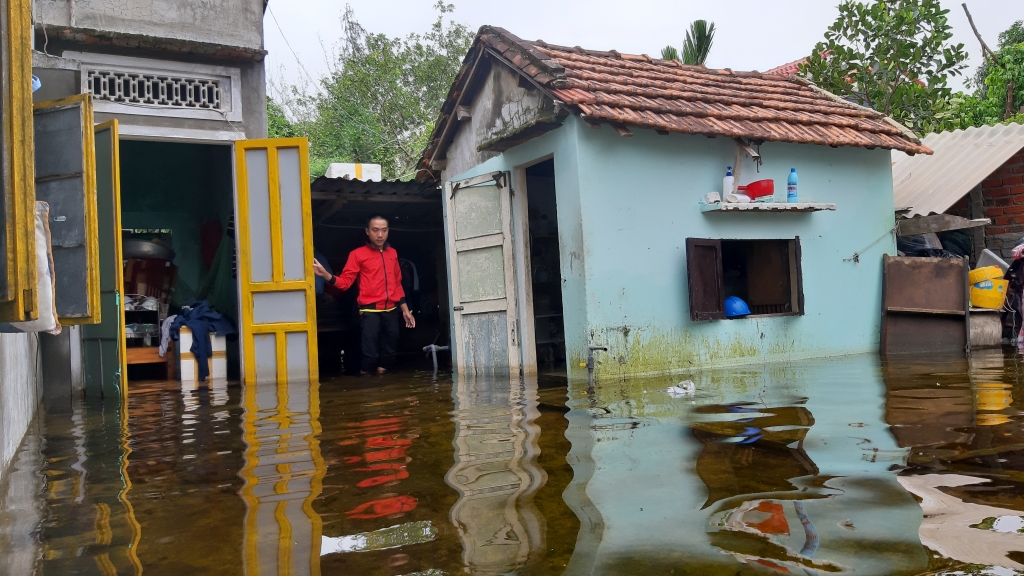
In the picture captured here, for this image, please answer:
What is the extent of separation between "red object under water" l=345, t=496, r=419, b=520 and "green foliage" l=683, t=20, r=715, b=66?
13.8 m

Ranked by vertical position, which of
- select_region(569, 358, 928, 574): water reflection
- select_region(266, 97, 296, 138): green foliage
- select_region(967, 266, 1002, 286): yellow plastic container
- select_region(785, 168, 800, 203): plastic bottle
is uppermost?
select_region(266, 97, 296, 138): green foliage

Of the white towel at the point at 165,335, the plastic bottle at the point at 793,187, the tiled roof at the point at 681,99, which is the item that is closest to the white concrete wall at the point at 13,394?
the white towel at the point at 165,335

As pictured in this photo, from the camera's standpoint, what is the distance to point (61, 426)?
5598 mm

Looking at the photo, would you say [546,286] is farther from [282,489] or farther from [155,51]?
[282,489]

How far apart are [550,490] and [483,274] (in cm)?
616

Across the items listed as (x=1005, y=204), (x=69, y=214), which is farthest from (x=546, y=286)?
(x=69, y=214)

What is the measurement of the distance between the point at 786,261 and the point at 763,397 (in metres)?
4.31

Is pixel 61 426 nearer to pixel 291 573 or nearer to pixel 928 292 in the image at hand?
pixel 291 573

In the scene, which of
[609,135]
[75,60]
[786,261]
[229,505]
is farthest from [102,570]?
[786,261]

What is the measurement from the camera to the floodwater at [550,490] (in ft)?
6.86

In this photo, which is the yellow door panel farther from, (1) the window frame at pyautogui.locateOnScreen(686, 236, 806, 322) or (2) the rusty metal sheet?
(2) the rusty metal sheet

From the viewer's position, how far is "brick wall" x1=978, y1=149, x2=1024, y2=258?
1062 cm


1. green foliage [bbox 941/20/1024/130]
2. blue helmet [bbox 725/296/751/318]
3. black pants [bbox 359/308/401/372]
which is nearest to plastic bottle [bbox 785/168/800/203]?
blue helmet [bbox 725/296/751/318]

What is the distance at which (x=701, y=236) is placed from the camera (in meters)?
8.38
